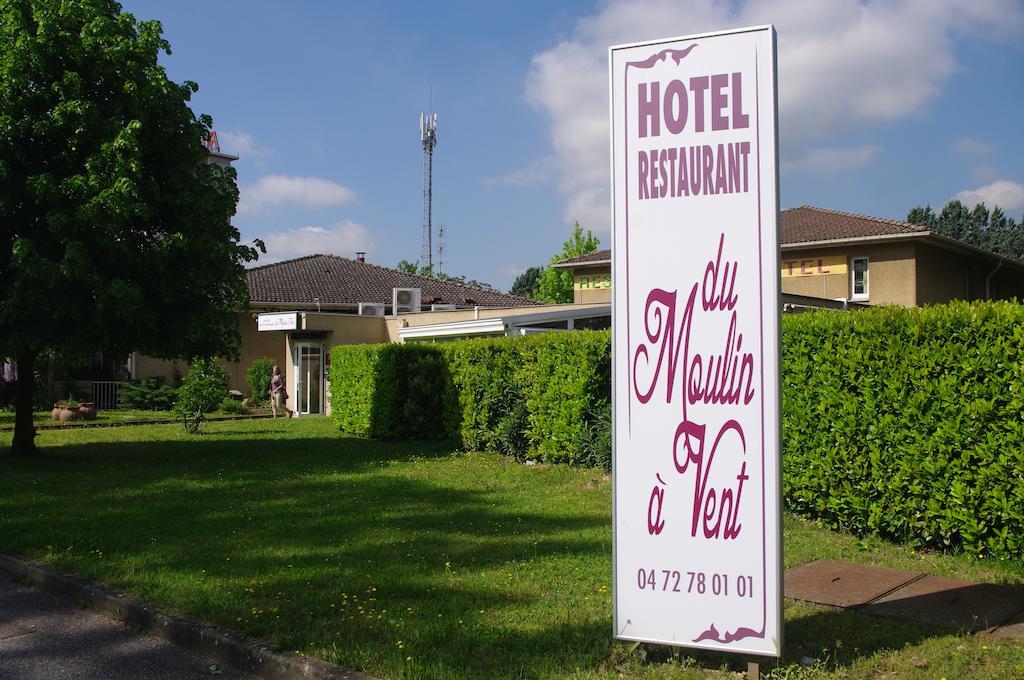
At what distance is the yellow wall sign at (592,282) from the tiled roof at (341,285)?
9.65 ft

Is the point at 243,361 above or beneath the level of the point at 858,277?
beneath

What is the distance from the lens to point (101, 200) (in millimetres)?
12398

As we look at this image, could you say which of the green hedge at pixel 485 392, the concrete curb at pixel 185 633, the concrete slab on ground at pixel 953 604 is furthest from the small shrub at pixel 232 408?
the concrete slab on ground at pixel 953 604

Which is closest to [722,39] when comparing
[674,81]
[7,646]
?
[674,81]

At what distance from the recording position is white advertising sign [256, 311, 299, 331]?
29.0 metres

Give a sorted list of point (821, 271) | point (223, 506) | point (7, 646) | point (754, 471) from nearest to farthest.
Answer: point (754, 471) < point (7, 646) < point (223, 506) < point (821, 271)

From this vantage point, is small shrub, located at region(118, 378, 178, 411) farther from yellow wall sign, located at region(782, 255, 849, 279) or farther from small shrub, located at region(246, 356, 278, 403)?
yellow wall sign, located at region(782, 255, 849, 279)

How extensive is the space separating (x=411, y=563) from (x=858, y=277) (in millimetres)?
28144

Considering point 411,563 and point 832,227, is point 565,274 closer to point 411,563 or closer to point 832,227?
point 832,227

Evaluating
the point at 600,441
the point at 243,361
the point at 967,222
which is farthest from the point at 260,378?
the point at 967,222

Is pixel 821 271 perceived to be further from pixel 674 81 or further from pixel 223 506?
pixel 674 81

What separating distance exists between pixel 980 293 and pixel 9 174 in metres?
35.0

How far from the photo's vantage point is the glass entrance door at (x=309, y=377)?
30812 millimetres

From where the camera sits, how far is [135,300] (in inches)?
497
